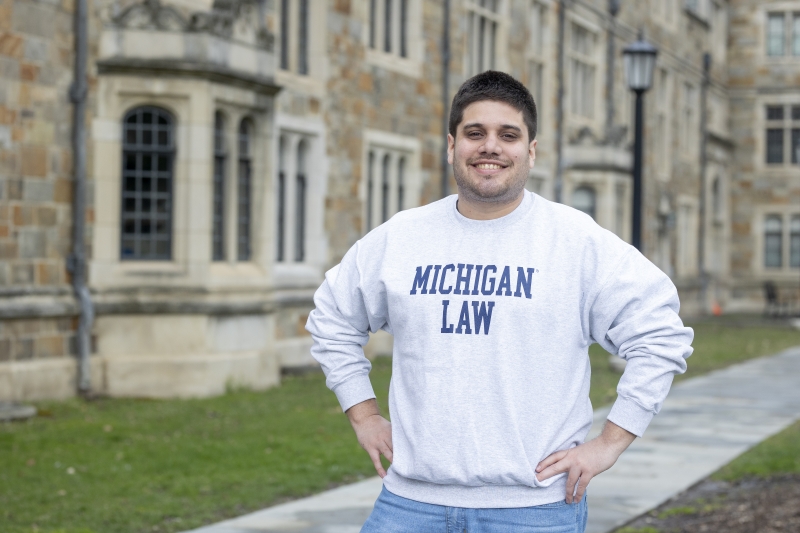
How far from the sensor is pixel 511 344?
2.83 m

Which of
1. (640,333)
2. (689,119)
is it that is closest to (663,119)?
(689,119)

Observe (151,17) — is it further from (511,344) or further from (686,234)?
(686,234)

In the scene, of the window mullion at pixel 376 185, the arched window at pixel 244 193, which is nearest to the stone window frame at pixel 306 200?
Answer: the arched window at pixel 244 193

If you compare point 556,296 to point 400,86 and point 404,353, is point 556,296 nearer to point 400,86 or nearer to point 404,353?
point 404,353

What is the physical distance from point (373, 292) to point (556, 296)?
0.48 meters

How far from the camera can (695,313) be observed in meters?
32.5

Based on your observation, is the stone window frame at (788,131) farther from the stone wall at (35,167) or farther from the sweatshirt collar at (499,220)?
the sweatshirt collar at (499,220)

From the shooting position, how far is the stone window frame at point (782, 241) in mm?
35500

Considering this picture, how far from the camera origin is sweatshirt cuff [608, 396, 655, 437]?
9.32 feet

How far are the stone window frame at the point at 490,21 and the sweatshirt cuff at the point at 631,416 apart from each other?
54.6 feet

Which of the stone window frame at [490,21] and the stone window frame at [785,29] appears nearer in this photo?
the stone window frame at [490,21]

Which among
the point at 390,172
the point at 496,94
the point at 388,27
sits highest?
the point at 388,27

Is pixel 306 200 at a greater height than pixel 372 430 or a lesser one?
greater

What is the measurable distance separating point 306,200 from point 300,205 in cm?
10
